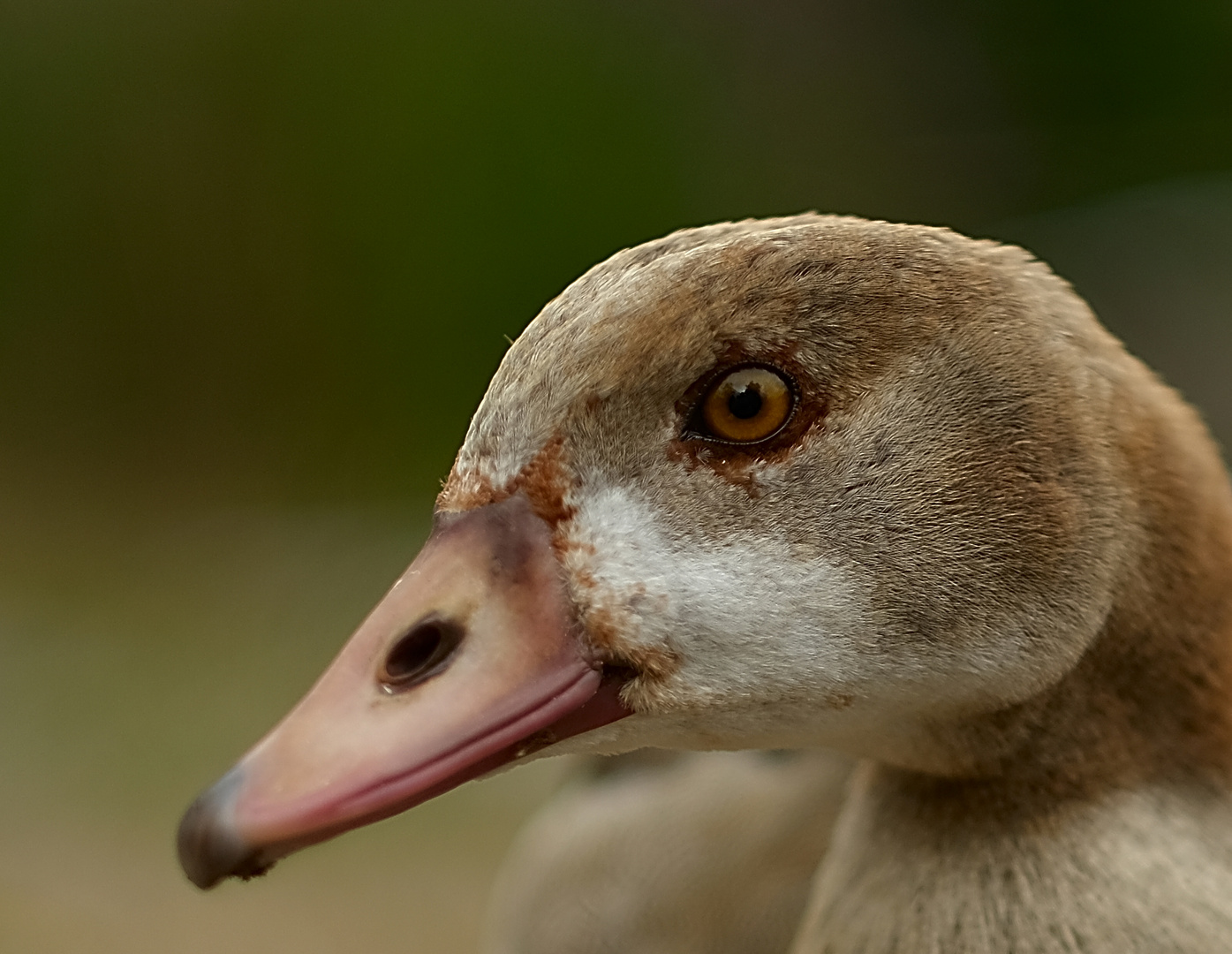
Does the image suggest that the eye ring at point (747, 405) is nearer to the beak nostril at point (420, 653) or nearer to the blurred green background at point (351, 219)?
the beak nostril at point (420, 653)

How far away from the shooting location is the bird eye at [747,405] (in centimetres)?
64

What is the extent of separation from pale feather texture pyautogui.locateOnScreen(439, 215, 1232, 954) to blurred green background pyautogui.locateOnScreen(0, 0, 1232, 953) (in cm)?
216

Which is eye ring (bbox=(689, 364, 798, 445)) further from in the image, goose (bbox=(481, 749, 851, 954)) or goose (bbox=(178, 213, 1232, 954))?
goose (bbox=(481, 749, 851, 954))

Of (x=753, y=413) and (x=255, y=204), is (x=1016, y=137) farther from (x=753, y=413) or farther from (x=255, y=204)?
(x=753, y=413)

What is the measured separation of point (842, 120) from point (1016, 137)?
21.1 inches

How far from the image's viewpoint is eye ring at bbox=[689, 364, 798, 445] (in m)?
0.64

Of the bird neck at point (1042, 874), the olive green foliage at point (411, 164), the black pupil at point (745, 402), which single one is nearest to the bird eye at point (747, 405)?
the black pupil at point (745, 402)

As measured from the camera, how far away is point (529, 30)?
3.24m

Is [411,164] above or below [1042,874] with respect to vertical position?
above

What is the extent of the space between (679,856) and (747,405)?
724 mm

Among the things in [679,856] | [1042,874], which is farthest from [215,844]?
[679,856]

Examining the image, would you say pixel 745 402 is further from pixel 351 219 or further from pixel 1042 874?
pixel 351 219

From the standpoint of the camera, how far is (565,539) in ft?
2.10

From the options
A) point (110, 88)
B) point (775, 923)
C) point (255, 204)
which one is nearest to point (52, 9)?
point (110, 88)
